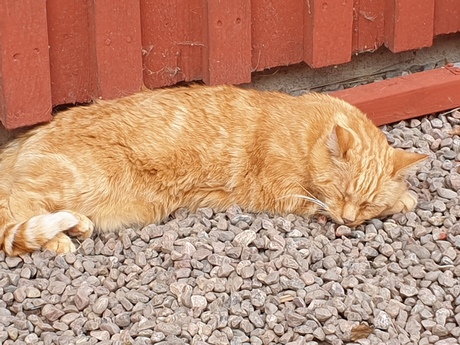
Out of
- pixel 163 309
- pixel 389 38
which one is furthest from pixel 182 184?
Answer: pixel 389 38

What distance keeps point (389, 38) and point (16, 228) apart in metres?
2.76

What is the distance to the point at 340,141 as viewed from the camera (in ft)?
16.4

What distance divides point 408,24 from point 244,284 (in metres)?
2.44

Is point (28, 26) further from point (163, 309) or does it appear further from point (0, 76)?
point (163, 309)

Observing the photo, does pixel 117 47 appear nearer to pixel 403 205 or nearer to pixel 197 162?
pixel 197 162

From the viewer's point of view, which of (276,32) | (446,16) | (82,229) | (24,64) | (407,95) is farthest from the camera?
(446,16)

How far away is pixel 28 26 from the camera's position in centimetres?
491

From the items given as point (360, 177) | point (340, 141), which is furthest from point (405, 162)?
point (340, 141)

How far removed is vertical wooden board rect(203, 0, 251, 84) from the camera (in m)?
5.46

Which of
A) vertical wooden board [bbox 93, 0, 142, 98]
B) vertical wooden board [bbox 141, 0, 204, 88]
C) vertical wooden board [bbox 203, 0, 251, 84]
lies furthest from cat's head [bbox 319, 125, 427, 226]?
vertical wooden board [bbox 93, 0, 142, 98]

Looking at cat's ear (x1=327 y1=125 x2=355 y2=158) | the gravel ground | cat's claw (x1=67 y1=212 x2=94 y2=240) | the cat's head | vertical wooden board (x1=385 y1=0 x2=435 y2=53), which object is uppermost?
vertical wooden board (x1=385 y1=0 x2=435 y2=53)

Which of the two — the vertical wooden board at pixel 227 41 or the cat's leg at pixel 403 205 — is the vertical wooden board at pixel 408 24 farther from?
the cat's leg at pixel 403 205

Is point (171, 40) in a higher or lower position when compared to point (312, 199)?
higher

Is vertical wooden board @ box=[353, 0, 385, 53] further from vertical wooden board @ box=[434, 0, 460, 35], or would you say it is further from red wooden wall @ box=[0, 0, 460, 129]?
vertical wooden board @ box=[434, 0, 460, 35]
